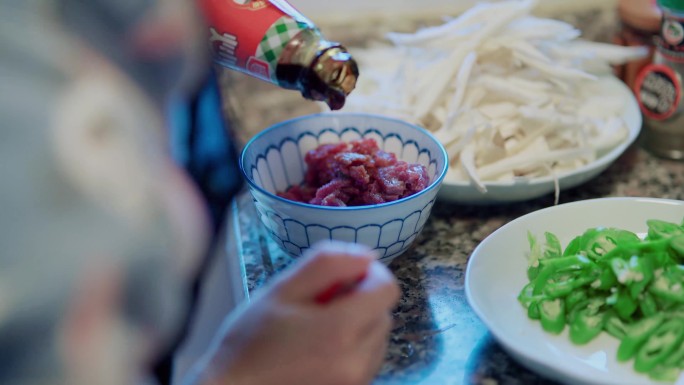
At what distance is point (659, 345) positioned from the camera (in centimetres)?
60

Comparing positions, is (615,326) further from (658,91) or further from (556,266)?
(658,91)

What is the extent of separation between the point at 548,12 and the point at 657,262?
802mm

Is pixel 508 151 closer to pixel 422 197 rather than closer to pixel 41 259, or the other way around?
pixel 422 197

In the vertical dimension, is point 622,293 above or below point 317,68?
below

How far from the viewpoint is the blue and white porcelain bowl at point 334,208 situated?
2.28 feet

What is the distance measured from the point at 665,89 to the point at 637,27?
0.40 feet

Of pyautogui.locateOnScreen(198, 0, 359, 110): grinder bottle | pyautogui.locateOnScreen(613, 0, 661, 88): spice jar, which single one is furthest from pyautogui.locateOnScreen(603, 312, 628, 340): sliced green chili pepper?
pyautogui.locateOnScreen(613, 0, 661, 88): spice jar

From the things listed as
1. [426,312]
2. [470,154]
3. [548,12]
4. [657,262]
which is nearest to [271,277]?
[426,312]

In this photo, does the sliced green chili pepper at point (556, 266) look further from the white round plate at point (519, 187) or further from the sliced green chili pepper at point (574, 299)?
the white round plate at point (519, 187)

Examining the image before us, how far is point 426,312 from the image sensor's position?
2.40 ft

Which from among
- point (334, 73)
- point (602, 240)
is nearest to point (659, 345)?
point (602, 240)

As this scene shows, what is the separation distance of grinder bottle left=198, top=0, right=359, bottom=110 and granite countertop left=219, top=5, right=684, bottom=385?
0.75 ft

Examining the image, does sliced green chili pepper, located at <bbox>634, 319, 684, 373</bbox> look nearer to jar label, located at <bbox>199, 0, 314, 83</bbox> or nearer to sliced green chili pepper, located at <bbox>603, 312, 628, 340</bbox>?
sliced green chili pepper, located at <bbox>603, 312, 628, 340</bbox>

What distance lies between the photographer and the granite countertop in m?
0.66
